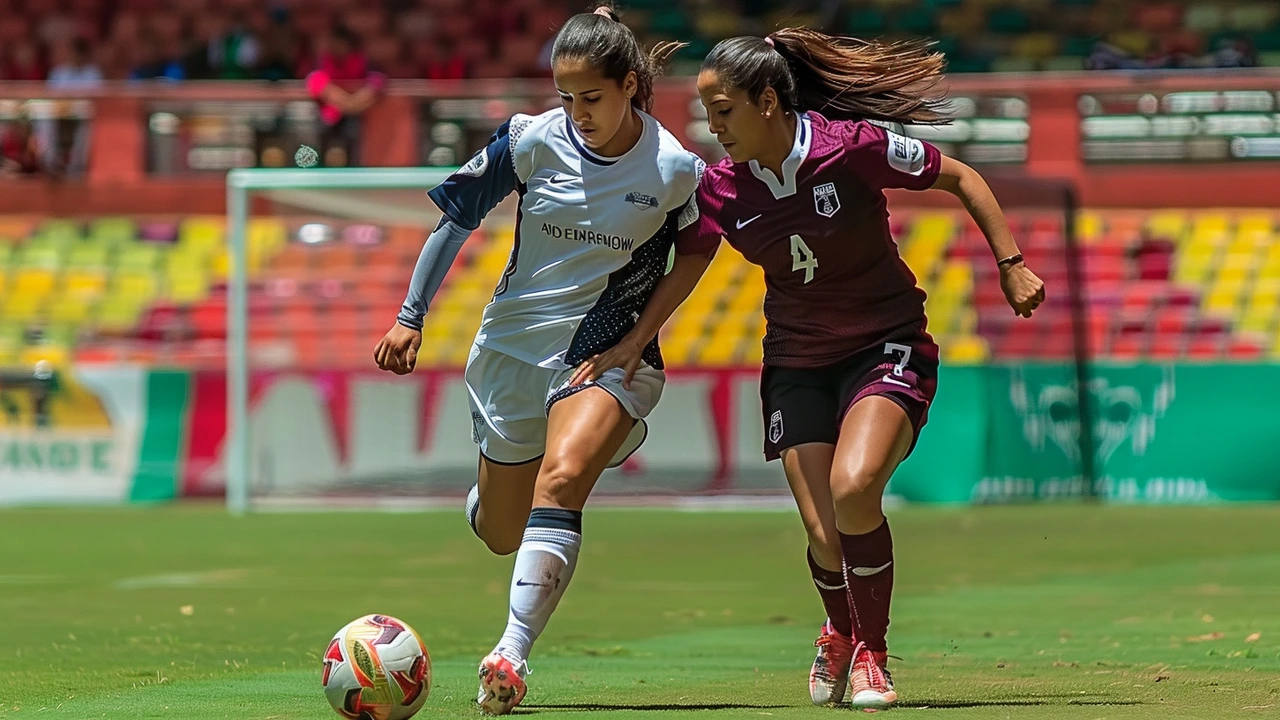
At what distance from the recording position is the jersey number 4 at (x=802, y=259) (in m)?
6.25

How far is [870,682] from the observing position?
6.04m

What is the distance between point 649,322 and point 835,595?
1.08 m

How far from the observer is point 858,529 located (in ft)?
20.1

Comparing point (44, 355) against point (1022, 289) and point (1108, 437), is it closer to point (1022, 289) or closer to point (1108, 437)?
point (1108, 437)

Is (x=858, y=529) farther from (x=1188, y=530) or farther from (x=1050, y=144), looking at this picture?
(x=1050, y=144)

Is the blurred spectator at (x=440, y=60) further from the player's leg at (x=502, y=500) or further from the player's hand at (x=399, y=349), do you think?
the player's hand at (x=399, y=349)

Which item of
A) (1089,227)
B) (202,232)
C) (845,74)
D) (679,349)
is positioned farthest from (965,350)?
(845,74)

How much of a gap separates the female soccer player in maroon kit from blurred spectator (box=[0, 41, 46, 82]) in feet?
66.5

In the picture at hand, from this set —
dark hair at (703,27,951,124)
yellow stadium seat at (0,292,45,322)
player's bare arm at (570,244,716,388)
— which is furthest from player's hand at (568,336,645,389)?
yellow stadium seat at (0,292,45,322)

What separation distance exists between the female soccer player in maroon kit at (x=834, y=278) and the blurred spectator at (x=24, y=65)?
66.5ft

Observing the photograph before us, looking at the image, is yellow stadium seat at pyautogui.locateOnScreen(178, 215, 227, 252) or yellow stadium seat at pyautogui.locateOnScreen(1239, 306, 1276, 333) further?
yellow stadium seat at pyautogui.locateOnScreen(178, 215, 227, 252)

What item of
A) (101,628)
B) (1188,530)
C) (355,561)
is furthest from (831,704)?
(1188,530)

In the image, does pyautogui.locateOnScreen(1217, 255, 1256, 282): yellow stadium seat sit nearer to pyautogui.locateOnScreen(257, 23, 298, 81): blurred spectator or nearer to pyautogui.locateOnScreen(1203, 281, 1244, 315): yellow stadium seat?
pyautogui.locateOnScreen(1203, 281, 1244, 315): yellow stadium seat

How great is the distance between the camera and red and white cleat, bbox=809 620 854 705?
20.3ft
